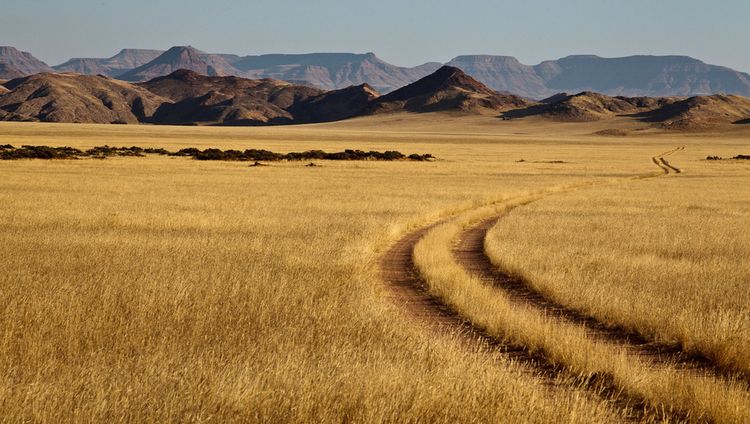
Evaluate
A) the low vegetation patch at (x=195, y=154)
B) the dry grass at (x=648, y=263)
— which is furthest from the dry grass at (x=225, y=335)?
the low vegetation patch at (x=195, y=154)

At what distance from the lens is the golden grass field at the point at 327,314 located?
6.19 metres

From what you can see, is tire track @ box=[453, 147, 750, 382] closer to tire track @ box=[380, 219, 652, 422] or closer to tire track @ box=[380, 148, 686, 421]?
tire track @ box=[380, 148, 686, 421]

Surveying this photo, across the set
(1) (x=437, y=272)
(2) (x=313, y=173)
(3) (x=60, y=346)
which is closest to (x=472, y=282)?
(1) (x=437, y=272)

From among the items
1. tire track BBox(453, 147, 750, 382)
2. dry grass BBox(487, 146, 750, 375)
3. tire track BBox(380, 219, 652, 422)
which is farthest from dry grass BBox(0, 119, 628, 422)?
dry grass BBox(487, 146, 750, 375)

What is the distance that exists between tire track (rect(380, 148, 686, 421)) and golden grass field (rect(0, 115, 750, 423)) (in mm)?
96

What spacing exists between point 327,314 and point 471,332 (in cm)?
188

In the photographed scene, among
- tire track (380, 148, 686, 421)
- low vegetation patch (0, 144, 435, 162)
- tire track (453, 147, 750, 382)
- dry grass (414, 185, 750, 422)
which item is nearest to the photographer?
dry grass (414, 185, 750, 422)

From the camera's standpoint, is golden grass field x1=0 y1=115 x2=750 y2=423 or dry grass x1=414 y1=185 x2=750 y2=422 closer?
golden grass field x1=0 y1=115 x2=750 y2=423

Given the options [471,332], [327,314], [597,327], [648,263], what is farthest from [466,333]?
[648,263]

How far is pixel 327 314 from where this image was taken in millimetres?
9875

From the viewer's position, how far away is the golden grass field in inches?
244

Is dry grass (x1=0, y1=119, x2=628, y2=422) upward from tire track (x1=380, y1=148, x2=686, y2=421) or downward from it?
upward

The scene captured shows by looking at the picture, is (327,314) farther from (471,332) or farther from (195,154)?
(195,154)

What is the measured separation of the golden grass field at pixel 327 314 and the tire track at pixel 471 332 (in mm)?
96
